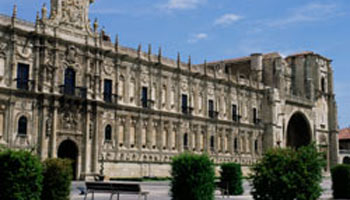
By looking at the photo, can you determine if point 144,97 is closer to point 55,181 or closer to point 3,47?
point 3,47

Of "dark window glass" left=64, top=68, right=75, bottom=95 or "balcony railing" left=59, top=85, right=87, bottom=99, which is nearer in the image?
"balcony railing" left=59, top=85, right=87, bottom=99

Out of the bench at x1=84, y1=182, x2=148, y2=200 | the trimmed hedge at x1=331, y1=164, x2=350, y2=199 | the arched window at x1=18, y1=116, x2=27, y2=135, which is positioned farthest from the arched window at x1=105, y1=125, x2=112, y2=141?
the bench at x1=84, y1=182, x2=148, y2=200

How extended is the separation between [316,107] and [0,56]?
50.2 meters

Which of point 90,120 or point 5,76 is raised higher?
point 5,76

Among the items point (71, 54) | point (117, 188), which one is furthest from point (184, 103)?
point (117, 188)

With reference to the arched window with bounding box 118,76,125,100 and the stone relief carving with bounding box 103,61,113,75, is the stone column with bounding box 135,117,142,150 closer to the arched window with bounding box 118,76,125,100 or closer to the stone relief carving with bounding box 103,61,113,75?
the arched window with bounding box 118,76,125,100

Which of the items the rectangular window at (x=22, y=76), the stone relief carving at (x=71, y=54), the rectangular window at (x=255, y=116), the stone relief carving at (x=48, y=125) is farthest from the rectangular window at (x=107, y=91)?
the rectangular window at (x=255, y=116)

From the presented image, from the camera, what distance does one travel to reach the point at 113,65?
41438 mm

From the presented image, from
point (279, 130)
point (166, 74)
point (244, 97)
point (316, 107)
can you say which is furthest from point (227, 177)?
point (316, 107)

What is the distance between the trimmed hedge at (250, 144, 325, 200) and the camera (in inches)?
572

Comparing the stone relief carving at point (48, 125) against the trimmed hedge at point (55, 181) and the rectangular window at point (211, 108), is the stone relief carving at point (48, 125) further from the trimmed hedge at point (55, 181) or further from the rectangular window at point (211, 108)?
the trimmed hedge at point (55, 181)

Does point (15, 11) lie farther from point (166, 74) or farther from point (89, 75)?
point (166, 74)

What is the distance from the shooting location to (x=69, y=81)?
37781 mm

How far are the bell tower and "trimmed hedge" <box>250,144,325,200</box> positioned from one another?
26558 mm
